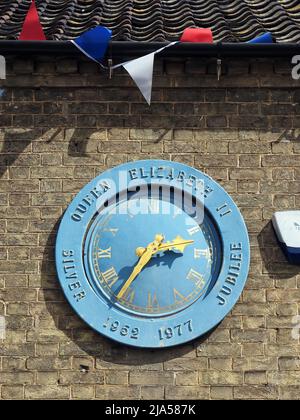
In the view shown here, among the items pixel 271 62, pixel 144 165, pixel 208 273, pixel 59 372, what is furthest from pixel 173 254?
pixel 271 62

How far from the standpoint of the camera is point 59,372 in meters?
8.62

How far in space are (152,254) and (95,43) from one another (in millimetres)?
2046

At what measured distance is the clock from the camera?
8602mm

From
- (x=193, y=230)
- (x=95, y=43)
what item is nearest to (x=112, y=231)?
(x=193, y=230)

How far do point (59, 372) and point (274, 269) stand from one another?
2.21 metres

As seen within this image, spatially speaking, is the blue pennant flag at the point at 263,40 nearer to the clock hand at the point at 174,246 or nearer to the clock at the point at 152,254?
the clock at the point at 152,254

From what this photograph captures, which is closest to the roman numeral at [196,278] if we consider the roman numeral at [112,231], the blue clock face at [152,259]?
the blue clock face at [152,259]

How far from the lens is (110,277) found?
8.71m

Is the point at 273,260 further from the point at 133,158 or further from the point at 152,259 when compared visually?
the point at 133,158

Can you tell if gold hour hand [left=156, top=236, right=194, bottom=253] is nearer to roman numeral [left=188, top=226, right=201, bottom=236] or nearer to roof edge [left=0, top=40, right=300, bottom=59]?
roman numeral [left=188, top=226, right=201, bottom=236]

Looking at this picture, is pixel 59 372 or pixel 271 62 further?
pixel 271 62

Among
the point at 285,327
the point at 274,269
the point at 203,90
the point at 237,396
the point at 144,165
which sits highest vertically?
the point at 203,90

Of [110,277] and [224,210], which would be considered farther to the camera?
[224,210]

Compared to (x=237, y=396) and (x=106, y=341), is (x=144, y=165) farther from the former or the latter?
(x=237, y=396)
